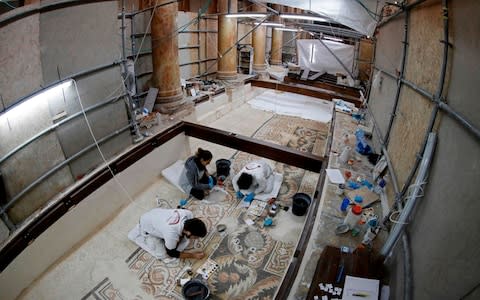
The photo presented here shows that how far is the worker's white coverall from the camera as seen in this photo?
327 cm

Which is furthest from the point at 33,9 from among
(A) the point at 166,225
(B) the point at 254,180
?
(B) the point at 254,180

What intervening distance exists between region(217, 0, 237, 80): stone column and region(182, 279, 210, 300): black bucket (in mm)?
6869

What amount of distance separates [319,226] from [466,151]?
1541 millimetres

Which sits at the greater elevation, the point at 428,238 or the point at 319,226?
the point at 428,238

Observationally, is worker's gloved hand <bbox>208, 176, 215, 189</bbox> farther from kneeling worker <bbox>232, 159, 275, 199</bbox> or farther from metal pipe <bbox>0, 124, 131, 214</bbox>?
metal pipe <bbox>0, 124, 131, 214</bbox>

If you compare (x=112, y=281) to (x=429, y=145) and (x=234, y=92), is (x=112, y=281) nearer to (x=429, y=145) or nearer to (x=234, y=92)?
(x=429, y=145)

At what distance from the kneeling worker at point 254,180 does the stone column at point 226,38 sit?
4.94m

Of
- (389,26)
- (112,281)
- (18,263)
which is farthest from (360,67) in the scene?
(18,263)

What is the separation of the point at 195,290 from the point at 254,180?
199 cm

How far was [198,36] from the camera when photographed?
29.1 feet

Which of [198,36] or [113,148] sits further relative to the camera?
[198,36]

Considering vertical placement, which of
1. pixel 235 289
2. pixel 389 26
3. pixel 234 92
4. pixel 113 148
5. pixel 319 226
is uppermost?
pixel 389 26

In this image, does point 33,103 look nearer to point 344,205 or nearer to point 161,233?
point 161,233

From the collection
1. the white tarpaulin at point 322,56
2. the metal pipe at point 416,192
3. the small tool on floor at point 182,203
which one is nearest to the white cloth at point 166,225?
the small tool on floor at point 182,203
